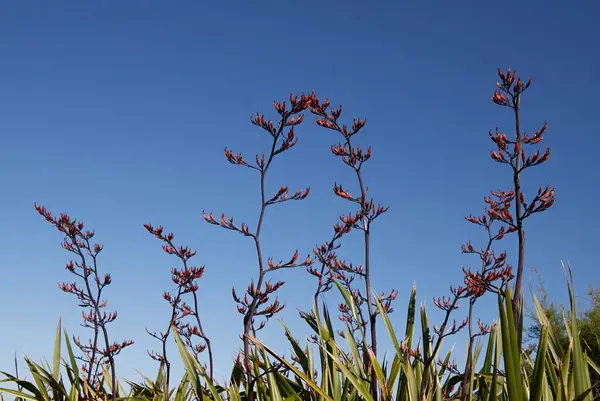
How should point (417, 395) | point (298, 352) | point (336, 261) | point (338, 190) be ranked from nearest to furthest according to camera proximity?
point (417, 395)
point (298, 352)
point (338, 190)
point (336, 261)

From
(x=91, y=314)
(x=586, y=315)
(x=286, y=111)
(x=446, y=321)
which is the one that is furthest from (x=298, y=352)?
(x=586, y=315)

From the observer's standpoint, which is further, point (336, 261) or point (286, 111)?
point (336, 261)

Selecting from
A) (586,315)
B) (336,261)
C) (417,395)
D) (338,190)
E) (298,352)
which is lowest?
(417,395)

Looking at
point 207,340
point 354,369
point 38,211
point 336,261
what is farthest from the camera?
point 38,211

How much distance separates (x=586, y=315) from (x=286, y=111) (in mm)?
16339

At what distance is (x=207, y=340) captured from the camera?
4352 millimetres

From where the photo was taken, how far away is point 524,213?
140 inches

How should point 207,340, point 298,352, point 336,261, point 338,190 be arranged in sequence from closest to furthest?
1. point 298,352
2. point 207,340
3. point 338,190
4. point 336,261

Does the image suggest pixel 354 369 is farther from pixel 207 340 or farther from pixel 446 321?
pixel 207 340

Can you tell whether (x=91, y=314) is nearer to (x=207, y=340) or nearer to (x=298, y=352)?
(x=207, y=340)

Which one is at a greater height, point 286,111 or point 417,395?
point 286,111

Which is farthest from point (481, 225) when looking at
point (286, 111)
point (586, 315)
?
point (586, 315)

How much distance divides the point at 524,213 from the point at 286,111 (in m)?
1.69

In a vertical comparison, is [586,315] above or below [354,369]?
above
